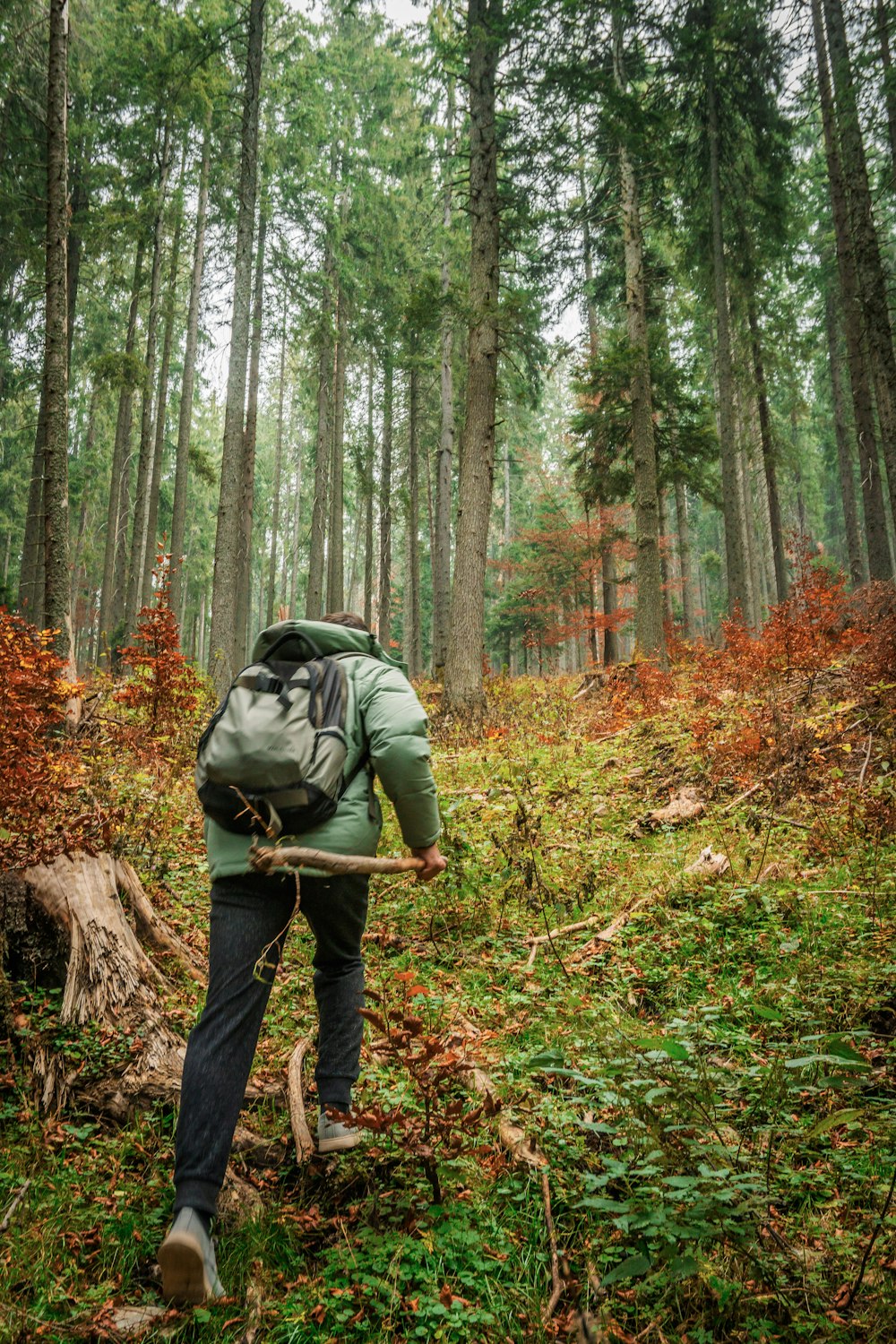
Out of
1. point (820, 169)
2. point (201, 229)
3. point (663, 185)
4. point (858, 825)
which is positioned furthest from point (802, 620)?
point (820, 169)

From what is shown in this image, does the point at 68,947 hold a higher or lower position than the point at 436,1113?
higher

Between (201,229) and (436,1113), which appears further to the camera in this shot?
(201,229)

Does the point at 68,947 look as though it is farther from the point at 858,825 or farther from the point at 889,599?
the point at 889,599

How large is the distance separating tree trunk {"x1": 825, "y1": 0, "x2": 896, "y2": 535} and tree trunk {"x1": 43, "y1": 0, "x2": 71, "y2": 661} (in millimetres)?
9076

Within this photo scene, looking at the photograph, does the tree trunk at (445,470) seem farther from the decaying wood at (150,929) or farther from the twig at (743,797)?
the decaying wood at (150,929)

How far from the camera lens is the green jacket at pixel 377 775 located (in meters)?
2.38

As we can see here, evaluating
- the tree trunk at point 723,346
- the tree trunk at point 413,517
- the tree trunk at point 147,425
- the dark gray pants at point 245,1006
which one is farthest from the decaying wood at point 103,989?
the tree trunk at point 413,517

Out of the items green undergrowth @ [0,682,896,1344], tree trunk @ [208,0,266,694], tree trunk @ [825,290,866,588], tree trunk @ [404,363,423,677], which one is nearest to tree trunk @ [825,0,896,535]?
tree trunk @ [825,290,866,588]

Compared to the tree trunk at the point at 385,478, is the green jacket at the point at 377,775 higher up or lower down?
lower down

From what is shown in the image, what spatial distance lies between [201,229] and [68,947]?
1890cm

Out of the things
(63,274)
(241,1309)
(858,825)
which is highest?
(63,274)

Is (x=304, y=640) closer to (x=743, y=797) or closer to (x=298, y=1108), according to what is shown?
(x=298, y=1108)

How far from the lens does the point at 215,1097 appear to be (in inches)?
83.0

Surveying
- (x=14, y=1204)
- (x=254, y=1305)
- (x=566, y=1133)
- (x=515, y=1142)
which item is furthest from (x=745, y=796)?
(x=14, y=1204)
